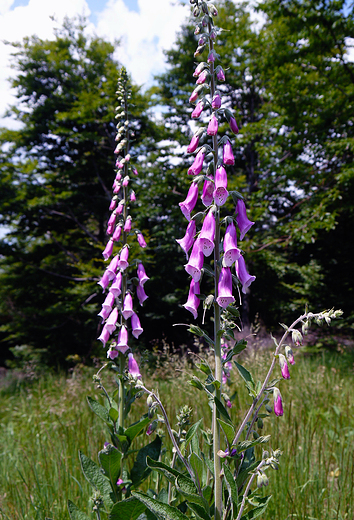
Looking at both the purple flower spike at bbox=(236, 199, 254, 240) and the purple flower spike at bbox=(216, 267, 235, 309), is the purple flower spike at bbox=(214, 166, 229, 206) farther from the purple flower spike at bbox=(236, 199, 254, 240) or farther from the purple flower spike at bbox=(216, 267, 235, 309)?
the purple flower spike at bbox=(216, 267, 235, 309)

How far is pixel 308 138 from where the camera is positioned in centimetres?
864

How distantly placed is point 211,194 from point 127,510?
54.7 inches

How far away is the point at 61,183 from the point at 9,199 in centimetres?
178

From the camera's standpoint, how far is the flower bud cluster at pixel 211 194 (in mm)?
1367

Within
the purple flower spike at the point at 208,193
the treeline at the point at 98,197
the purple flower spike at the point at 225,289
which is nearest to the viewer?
the purple flower spike at the point at 225,289

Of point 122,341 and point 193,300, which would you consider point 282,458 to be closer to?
point 122,341

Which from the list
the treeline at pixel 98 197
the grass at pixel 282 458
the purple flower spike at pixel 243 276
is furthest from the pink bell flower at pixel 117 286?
the treeline at pixel 98 197

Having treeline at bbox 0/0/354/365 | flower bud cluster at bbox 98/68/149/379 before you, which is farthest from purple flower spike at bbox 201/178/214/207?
treeline at bbox 0/0/354/365

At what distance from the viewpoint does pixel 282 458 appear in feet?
9.14

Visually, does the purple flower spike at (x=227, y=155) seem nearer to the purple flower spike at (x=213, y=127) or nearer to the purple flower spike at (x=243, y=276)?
the purple flower spike at (x=213, y=127)

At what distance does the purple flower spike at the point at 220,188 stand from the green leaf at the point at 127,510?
50.3 inches

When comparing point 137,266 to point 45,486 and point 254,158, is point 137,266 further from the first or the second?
point 254,158

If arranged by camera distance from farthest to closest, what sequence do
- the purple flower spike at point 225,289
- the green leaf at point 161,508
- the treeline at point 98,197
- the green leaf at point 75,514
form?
the treeline at point 98,197, the green leaf at point 75,514, the purple flower spike at point 225,289, the green leaf at point 161,508

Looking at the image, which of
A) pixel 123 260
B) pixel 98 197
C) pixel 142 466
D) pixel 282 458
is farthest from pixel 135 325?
pixel 98 197
